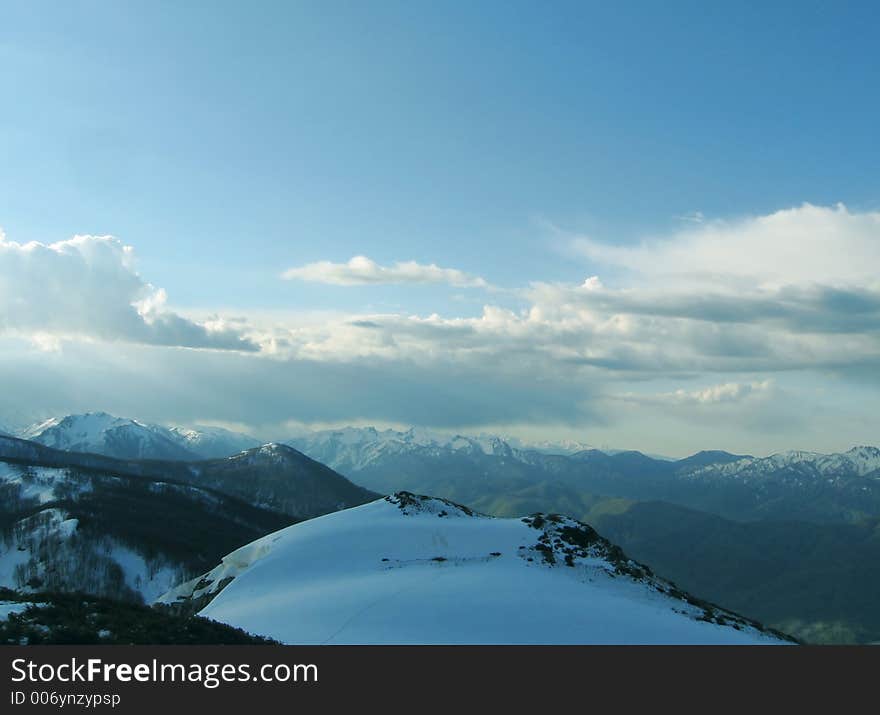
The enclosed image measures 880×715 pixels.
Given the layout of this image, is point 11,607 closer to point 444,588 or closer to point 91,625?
point 91,625

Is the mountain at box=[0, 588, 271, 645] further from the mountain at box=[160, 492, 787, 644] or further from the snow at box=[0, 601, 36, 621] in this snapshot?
the mountain at box=[160, 492, 787, 644]

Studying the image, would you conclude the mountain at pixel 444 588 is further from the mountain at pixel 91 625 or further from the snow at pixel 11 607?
the snow at pixel 11 607

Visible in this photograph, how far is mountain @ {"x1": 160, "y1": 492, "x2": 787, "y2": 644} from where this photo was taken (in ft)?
115

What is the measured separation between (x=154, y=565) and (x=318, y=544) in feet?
460

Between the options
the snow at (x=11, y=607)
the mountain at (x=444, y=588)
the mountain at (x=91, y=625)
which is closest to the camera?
the mountain at (x=91, y=625)

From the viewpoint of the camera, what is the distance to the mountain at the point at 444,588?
3497cm

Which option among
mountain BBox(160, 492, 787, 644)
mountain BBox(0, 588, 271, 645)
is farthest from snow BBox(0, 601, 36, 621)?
mountain BBox(160, 492, 787, 644)

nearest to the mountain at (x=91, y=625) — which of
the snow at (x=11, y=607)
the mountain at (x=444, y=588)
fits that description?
the snow at (x=11, y=607)

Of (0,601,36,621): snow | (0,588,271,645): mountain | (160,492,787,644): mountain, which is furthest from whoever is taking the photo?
(160,492,787,644): mountain

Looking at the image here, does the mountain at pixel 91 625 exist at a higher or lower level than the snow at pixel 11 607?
lower

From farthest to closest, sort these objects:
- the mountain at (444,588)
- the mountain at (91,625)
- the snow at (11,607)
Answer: the mountain at (444,588) < the snow at (11,607) < the mountain at (91,625)

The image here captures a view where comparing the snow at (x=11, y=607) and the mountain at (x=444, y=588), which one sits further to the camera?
the mountain at (x=444, y=588)

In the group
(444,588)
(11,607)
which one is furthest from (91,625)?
(444,588)

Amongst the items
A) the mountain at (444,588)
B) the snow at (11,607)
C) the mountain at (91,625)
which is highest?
the snow at (11,607)
